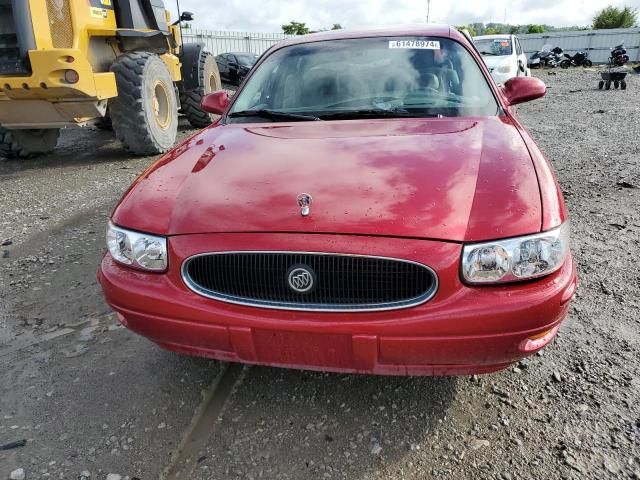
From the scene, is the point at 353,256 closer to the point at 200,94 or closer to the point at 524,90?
the point at 524,90

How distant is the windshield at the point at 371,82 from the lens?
280cm

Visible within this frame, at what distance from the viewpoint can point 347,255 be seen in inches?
66.9

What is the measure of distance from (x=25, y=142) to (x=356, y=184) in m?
6.48

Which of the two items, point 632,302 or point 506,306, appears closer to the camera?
point 506,306

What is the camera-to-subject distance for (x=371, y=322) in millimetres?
1714

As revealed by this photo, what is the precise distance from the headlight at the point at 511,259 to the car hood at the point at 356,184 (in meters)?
0.04

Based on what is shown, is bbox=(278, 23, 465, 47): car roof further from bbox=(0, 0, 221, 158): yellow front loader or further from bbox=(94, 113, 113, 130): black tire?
bbox=(94, 113, 113, 130): black tire

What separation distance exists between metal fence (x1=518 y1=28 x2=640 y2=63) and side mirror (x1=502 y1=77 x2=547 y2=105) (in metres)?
30.6

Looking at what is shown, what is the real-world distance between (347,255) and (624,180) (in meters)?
4.49

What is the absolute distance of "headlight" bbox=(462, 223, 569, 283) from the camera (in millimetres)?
1688

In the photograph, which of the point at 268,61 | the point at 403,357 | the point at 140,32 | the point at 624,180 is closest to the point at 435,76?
the point at 268,61

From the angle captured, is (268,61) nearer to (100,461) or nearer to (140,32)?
(100,461)

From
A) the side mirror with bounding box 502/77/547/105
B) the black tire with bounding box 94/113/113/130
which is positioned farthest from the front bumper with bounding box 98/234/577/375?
the black tire with bounding box 94/113/113/130

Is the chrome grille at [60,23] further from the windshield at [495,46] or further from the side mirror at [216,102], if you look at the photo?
the windshield at [495,46]
